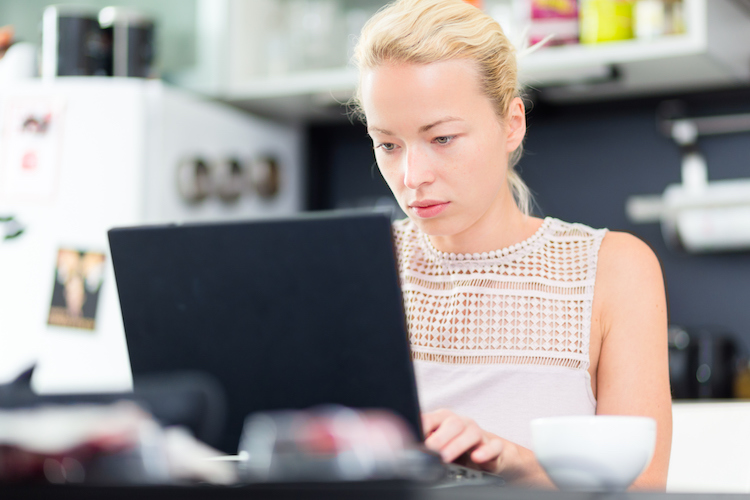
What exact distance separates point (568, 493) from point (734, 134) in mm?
2008

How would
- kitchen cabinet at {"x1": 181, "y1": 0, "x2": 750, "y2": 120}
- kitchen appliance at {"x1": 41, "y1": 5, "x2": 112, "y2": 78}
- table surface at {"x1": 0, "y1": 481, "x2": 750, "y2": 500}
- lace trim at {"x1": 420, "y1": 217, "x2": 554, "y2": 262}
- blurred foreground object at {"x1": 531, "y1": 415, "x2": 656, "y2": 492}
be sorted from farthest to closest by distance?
kitchen appliance at {"x1": 41, "y1": 5, "x2": 112, "y2": 78}, kitchen cabinet at {"x1": 181, "y1": 0, "x2": 750, "y2": 120}, lace trim at {"x1": 420, "y1": 217, "x2": 554, "y2": 262}, blurred foreground object at {"x1": 531, "y1": 415, "x2": 656, "y2": 492}, table surface at {"x1": 0, "y1": 481, "x2": 750, "y2": 500}

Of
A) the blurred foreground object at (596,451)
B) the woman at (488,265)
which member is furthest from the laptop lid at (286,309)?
the woman at (488,265)

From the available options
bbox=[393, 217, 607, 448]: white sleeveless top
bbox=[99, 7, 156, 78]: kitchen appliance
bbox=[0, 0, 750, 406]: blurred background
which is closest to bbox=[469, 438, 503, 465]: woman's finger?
bbox=[393, 217, 607, 448]: white sleeveless top

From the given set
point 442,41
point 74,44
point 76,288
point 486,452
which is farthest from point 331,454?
point 74,44

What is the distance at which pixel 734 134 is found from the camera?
220cm

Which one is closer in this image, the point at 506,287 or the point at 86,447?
the point at 86,447

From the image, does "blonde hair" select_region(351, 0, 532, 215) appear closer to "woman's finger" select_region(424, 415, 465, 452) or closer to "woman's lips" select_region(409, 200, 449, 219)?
"woman's lips" select_region(409, 200, 449, 219)

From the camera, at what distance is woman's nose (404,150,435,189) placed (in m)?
0.98

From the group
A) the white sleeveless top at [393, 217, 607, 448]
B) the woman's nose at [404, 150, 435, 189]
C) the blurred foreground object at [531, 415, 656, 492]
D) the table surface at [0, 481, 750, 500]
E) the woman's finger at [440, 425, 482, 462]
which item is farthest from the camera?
the white sleeveless top at [393, 217, 607, 448]

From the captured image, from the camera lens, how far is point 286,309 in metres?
0.62

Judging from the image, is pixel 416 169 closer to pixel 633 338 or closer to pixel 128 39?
pixel 633 338

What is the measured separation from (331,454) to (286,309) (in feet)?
0.63

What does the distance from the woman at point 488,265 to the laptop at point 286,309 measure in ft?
1.05

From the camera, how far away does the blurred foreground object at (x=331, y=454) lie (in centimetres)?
43
